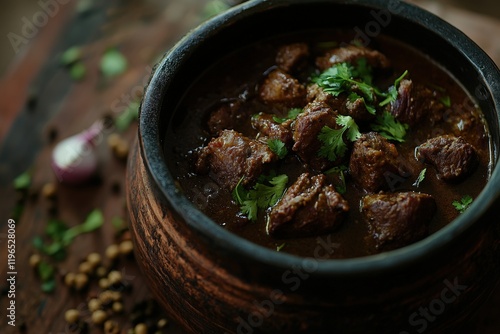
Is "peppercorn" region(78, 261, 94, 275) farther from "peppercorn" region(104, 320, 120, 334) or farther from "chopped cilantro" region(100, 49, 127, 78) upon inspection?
"chopped cilantro" region(100, 49, 127, 78)

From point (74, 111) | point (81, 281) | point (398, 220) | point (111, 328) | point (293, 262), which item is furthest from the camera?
point (74, 111)

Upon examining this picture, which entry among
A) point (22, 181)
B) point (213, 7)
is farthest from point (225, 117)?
point (213, 7)

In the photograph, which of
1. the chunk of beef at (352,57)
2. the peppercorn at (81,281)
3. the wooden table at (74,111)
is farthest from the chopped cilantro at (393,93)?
the peppercorn at (81,281)

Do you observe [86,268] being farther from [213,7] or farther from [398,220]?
[213,7]

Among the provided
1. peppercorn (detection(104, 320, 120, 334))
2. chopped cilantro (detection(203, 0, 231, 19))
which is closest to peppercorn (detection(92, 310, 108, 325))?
peppercorn (detection(104, 320, 120, 334))

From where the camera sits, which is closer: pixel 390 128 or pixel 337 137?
pixel 337 137

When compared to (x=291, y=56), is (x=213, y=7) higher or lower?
lower
